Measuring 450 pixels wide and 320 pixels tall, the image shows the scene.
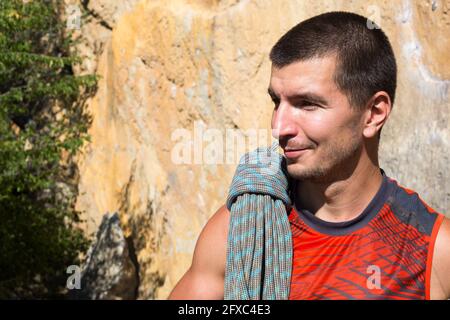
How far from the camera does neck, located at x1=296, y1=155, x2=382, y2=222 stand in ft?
6.97

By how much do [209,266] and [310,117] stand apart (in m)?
0.49

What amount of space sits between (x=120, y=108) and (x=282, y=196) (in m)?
6.19

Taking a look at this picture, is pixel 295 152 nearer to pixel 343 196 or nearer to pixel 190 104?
pixel 343 196

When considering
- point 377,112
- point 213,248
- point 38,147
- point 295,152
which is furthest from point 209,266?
point 38,147

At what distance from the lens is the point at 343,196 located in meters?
2.13

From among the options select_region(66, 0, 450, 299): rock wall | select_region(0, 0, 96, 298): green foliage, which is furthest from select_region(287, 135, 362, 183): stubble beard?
select_region(0, 0, 96, 298): green foliage

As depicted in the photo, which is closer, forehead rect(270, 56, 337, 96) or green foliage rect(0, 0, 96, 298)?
forehead rect(270, 56, 337, 96)

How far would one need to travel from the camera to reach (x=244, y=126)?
634 cm

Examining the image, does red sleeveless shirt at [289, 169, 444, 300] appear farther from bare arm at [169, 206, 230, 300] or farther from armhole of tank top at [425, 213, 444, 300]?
bare arm at [169, 206, 230, 300]

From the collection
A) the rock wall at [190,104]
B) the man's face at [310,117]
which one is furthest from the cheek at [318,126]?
the rock wall at [190,104]

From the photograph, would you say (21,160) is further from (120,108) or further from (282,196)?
(282,196)

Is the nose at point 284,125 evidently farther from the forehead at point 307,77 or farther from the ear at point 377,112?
the ear at point 377,112

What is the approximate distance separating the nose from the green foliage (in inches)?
219

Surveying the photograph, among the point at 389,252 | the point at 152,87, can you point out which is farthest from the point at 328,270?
the point at 152,87
